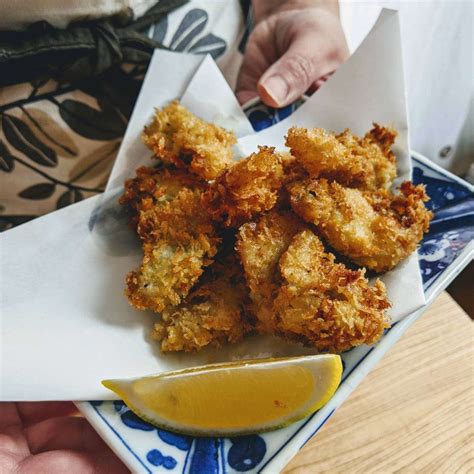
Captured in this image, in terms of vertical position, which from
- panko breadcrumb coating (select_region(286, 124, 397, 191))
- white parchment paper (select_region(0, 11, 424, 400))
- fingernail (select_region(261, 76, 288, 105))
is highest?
panko breadcrumb coating (select_region(286, 124, 397, 191))

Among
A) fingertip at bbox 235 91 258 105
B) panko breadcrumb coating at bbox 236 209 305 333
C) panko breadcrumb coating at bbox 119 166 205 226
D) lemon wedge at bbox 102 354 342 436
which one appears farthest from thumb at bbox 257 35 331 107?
lemon wedge at bbox 102 354 342 436

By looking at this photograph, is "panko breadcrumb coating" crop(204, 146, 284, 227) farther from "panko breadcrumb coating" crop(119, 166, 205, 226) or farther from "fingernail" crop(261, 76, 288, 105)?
"fingernail" crop(261, 76, 288, 105)

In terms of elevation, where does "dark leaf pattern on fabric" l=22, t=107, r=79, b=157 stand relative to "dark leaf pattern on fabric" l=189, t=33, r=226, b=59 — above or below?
below

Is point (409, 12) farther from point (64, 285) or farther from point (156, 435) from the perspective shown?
point (156, 435)

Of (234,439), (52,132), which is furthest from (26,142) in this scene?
(234,439)

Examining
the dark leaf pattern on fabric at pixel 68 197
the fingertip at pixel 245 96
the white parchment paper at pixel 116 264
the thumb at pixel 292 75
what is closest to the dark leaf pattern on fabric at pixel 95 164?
the dark leaf pattern on fabric at pixel 68 197

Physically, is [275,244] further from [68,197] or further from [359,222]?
[68,197]
